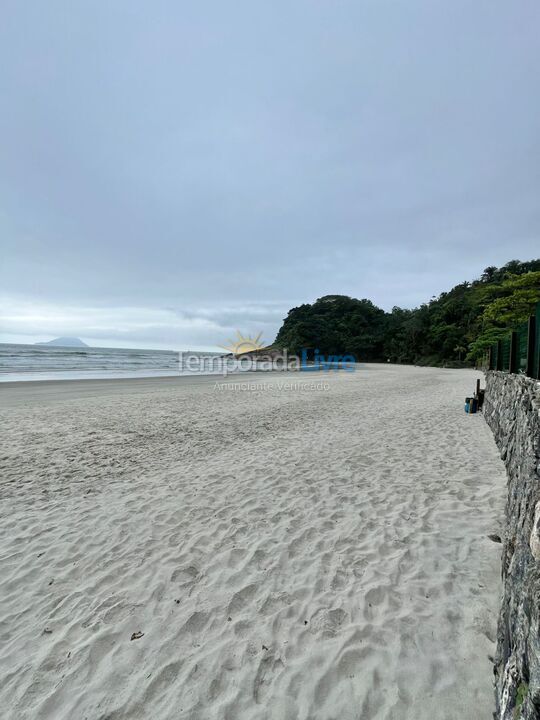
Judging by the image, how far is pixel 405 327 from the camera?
2271 inches

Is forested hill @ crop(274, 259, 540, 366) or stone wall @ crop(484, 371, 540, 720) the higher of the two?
forested hill @ crop(274, 259, 540, 366)

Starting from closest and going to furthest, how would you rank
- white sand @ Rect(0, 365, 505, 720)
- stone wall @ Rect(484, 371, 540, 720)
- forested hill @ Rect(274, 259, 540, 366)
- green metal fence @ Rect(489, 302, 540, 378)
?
stone wall @ Rect(484, 371, 540, 720), white sand @ Rect(0, 365, 505, 720), green metal fence @ Rect(489, 302, 540, 378), forested hill @ Rect(274, 259, 540, 366)

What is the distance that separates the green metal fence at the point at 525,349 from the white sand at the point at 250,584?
1666 mm

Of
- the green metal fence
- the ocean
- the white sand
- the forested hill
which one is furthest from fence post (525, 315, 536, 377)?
the forested hill

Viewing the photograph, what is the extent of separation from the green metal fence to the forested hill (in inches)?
1130

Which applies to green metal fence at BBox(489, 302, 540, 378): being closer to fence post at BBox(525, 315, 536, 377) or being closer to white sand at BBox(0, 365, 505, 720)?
fence post at BBox(525, 315, 536, 377)


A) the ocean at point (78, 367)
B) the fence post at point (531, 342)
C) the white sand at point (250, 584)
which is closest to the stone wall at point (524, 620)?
the white sand at point (250, 584)

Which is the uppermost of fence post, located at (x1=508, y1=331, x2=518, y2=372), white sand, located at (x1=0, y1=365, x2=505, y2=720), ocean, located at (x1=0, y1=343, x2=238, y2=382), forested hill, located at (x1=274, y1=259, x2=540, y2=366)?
forested hill, located at (x1=274, y1=259, x2=540, y2=366)

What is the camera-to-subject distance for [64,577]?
2871 mm

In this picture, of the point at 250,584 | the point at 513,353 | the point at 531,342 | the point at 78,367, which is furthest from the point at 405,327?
the point at 250,584

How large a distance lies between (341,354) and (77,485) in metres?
65.1

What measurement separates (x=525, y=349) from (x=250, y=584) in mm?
5816

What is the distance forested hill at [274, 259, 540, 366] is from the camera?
46.4 metres

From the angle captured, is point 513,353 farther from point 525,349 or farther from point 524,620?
point 524,620
